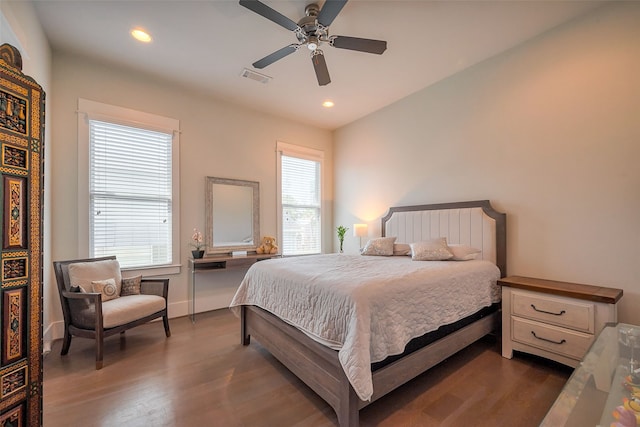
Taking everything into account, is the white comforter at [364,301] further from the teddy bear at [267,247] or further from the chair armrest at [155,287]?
the teddy bear at [267,247]

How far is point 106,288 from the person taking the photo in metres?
2.70

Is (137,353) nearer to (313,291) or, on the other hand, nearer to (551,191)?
(313,291)

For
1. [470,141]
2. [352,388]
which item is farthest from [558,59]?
[352,388]

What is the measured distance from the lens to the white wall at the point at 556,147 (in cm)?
225

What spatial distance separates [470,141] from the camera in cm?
329

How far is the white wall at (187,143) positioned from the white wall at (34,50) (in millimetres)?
132

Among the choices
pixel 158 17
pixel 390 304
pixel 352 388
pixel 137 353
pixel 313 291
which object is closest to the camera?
pixel 352 388

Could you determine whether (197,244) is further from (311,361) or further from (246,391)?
(311,361)

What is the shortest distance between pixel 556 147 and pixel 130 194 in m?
4.86

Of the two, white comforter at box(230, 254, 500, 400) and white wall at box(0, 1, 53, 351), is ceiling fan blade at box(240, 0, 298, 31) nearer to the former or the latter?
white wall at box(0, 1, 53, 351)

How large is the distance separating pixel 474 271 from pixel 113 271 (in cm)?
378

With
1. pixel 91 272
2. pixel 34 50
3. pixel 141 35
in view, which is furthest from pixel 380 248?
pixel 34 50

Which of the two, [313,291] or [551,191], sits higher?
[551,191]

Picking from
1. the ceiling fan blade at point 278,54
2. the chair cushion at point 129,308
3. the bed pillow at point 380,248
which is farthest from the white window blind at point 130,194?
the bed pillow at point 380,248
